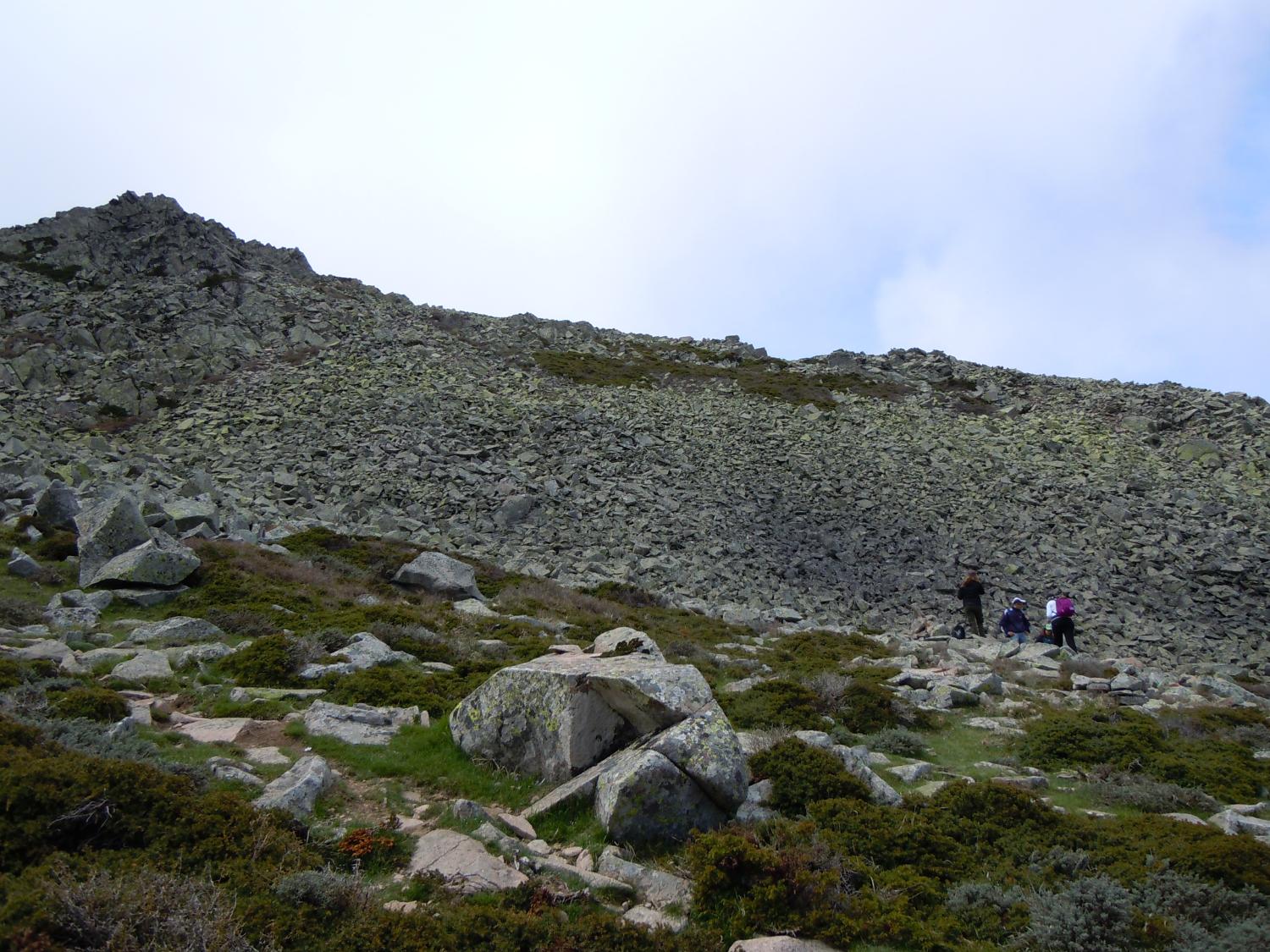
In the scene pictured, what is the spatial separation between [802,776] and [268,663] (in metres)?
8.55

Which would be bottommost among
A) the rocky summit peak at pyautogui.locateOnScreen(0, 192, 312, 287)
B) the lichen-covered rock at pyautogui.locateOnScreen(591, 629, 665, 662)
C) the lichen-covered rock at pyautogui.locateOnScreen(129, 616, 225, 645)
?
the lichen-covered rock at pyautogui.locateOnScreen(129, 616, 225, 645)

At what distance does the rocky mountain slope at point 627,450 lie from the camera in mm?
29641

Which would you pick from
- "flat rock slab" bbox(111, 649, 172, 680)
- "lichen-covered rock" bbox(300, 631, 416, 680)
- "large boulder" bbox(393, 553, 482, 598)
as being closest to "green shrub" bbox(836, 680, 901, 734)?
"lichen-covered rock" bbox(300, 631, 416, 680)

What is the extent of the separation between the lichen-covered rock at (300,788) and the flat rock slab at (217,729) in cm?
139

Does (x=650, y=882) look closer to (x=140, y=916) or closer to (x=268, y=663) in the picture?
(x=140, y=916)

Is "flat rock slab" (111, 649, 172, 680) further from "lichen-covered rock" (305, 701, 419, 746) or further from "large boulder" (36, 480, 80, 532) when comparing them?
"large boulder" (36, 480, 80, 532)

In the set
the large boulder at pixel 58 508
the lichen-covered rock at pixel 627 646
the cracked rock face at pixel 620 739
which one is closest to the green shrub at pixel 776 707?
the lichen-covered rock at pixel 627 646

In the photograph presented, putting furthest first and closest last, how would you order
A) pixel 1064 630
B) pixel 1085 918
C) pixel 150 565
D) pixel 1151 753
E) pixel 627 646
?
pixel 1064 630 < pixel 150 565 < pixel 627 646 < pixel 1151 753 < pixel 1085 918

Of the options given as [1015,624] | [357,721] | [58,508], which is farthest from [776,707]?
[58,508]

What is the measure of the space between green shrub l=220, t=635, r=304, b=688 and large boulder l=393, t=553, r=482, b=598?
869cm

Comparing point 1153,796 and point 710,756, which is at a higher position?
point 710,756

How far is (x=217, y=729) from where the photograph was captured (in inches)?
385

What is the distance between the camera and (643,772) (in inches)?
320

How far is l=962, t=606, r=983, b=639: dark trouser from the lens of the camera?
26062 millimetres
